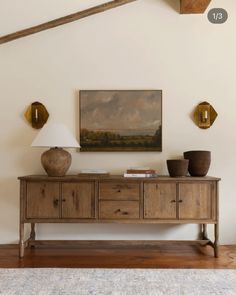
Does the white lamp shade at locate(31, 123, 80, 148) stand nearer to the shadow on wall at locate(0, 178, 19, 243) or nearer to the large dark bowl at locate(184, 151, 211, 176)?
the shadow on wall at locate(0, 178, 19, 243)

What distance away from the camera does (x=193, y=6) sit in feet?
11.7

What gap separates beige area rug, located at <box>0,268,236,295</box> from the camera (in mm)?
2377

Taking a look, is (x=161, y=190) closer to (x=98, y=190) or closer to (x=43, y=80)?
(x=98, y=190)

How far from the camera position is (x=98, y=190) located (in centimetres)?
321

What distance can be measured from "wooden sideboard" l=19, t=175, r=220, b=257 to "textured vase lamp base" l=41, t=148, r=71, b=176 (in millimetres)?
124

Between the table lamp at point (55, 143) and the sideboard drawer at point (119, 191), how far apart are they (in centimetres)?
48

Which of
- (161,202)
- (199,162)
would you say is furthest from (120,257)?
(199,162)

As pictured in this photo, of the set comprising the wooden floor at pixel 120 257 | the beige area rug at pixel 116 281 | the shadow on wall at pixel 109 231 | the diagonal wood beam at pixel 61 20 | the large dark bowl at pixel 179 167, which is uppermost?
the diagonal wood beam at pixel 61 20

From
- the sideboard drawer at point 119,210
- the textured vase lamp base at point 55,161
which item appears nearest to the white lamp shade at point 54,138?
the textured vase lamp base at point 55,161

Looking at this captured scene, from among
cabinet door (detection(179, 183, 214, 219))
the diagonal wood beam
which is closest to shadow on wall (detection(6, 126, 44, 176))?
the diagonal wood beam

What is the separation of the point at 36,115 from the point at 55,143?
2.24 ft

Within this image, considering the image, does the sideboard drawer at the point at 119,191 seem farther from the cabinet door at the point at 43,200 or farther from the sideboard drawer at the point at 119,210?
the cabinet door at the point at 43,200

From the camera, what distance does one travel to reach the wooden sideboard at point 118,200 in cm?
319

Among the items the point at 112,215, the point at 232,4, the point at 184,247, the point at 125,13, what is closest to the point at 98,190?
the point at 112,215
